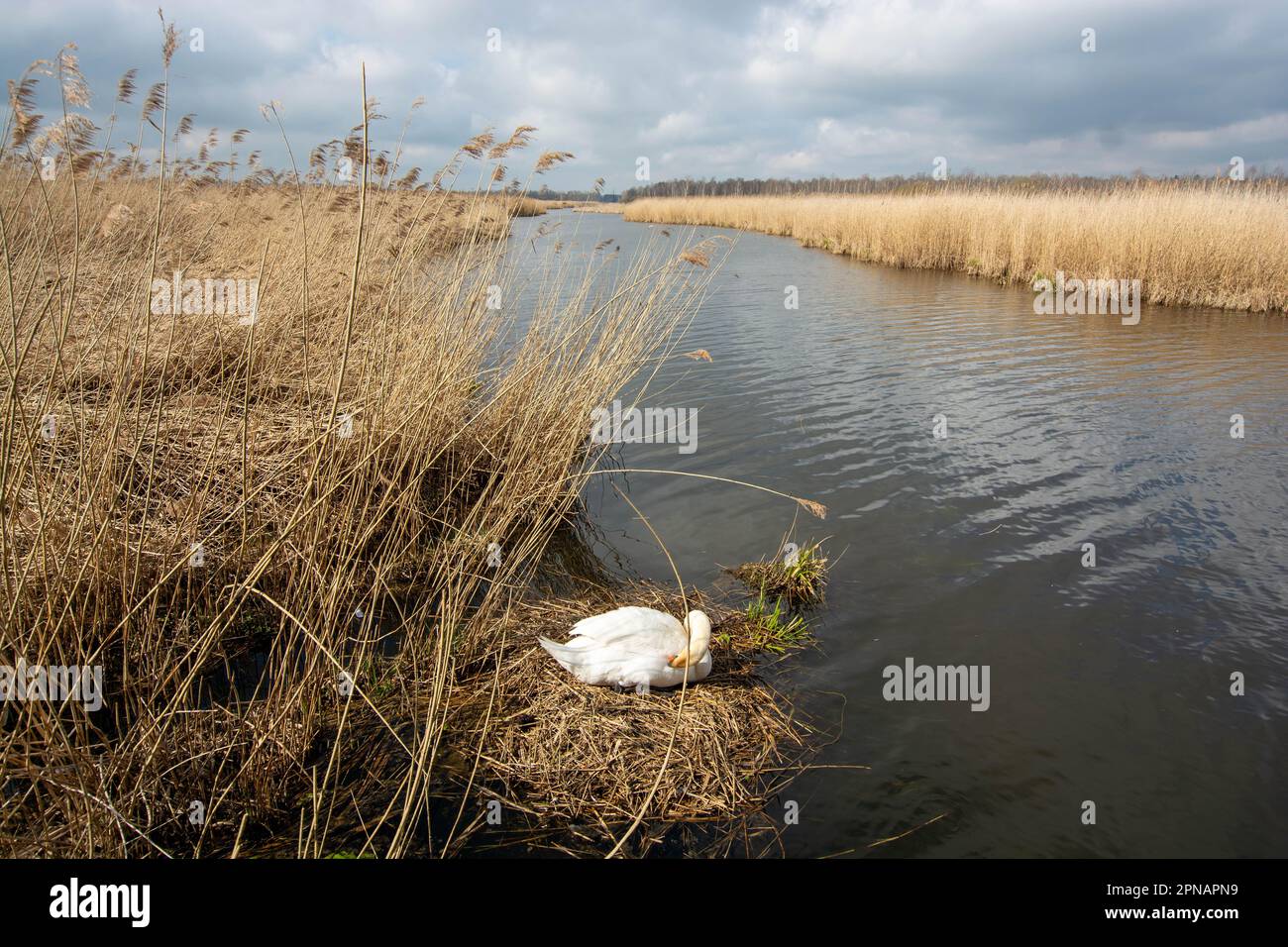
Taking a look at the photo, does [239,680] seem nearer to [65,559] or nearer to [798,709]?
[65,559]

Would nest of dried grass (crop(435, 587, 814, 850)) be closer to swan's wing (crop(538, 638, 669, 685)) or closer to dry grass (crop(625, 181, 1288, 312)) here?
swan's wing (crop(538, 638, 669, 685))

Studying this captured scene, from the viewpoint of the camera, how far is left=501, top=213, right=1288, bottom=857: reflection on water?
304 centimetres

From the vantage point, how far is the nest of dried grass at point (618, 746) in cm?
290

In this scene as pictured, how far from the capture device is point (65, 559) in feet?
7.41

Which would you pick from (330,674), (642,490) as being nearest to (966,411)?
(642,490)

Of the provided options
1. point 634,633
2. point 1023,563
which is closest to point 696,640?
point 634,633

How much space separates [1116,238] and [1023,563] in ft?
40.6

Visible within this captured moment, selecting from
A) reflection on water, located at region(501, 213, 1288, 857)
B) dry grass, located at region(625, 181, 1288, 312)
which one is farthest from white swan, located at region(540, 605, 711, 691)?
dry grass, located at region(625, 181, 1288, 312)

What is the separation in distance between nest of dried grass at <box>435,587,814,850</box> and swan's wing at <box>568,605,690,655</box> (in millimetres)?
215

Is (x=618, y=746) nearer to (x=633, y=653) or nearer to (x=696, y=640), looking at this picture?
(x=633, y=653)

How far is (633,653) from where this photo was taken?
3.25 m
